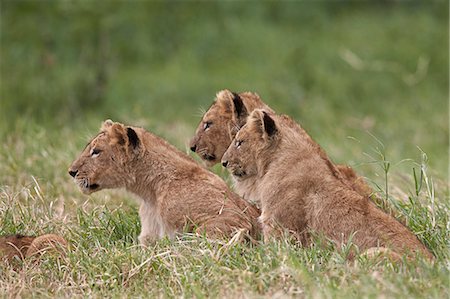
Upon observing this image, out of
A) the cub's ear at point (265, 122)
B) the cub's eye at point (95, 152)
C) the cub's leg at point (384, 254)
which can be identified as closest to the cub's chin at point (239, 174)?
the cub's ear at point (265, 122)

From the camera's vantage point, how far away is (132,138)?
355 inches

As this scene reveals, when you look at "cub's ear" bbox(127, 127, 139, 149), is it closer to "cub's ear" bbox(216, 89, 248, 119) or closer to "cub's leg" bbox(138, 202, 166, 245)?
"cub's leg" bbox(138, 202, 166, 245)

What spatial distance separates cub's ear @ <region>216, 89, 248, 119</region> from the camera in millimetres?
9438

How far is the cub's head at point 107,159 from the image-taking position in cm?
903

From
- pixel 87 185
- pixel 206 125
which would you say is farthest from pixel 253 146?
pixel 87 185

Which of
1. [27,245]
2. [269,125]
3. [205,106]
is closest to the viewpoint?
[27,245]

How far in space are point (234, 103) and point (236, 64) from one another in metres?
11.0

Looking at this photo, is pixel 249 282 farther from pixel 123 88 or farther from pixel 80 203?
pixel 123 88

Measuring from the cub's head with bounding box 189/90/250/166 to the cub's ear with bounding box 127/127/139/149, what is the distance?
0.82 metres

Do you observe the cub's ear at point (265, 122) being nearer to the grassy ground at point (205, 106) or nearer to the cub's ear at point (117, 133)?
the grassy ground at point (205, 106)

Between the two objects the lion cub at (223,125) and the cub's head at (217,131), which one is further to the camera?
the cub's head at (217,131)

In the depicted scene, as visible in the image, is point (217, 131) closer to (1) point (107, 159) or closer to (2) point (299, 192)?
(1) point (107, 159)

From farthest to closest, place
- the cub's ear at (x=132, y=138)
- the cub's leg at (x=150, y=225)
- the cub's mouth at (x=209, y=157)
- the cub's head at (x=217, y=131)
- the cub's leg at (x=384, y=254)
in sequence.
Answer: the cub's mouth at (x=209, y=157) → the cub's head at (x=217, y=131) → the cub's ear at (x=132, y=138) → the cub's leg at (x=150, y=225) → the cub's leg at (x=384, y=254)

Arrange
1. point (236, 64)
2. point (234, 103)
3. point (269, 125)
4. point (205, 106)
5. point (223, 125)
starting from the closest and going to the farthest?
point (269, 125)
point (234, 103)
point (223, 125)
point (205, 106)
point (236, 64)
